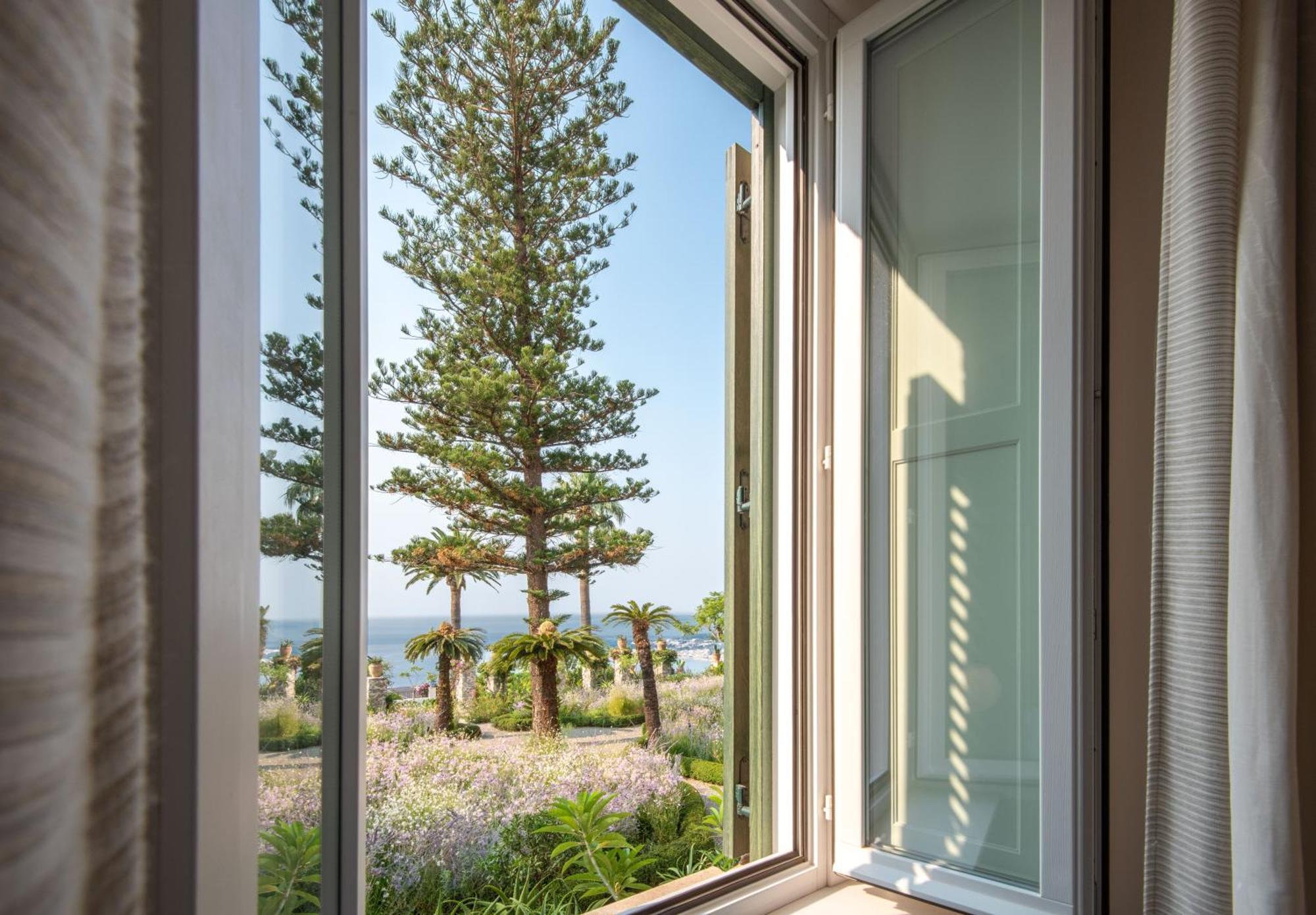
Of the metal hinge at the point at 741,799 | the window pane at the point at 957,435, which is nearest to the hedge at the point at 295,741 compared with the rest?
the window pane at the point at 957,435

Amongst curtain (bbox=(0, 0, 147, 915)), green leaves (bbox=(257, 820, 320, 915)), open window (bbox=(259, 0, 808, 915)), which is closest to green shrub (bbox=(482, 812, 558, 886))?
open window (bbox=(259, 0, 808, 915))

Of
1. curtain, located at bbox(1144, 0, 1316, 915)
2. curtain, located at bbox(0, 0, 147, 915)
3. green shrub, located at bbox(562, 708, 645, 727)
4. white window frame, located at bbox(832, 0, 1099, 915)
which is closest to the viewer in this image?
curtain, located at bbox(0, 0, 147, 915)

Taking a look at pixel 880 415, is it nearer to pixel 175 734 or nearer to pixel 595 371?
pixel 595 371

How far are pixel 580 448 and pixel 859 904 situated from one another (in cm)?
97

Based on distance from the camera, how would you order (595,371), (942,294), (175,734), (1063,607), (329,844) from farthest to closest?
(595,371) → (942,294) → (1063,607) → (329,844) → (175,734)

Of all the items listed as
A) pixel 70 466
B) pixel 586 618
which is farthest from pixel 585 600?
pixel 70 466

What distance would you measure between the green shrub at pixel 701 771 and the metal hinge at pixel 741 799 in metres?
0.09

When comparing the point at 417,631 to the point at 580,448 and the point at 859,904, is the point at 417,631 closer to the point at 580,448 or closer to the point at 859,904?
the point at 580,448

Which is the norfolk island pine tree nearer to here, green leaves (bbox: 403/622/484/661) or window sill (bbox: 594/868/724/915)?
green leaves (bbox: 403/622/484/661)

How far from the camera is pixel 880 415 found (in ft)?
5.06

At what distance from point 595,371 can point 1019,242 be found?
0.79m

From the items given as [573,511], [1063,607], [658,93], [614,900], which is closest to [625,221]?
[658,93]

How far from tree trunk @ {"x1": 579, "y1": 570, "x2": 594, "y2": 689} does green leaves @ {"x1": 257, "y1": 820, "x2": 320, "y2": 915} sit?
100 cm

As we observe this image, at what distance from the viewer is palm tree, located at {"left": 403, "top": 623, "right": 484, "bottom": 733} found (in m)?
1.39
